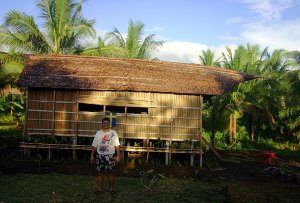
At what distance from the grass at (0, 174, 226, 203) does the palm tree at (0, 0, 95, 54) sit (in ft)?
34.1

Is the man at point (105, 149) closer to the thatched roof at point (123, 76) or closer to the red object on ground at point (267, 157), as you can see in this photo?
the thatched roof at point (123, 76)

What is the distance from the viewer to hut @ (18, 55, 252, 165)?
12.0m

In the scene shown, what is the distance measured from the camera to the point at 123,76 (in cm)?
1241

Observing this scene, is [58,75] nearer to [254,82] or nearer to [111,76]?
[111,76]

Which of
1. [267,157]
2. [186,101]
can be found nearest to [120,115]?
[186,101]

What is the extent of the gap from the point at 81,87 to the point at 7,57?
755cm

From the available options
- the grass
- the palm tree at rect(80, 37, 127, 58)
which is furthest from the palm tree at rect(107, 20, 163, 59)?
the grass

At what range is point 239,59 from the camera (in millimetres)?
18625

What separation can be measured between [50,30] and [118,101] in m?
8.09

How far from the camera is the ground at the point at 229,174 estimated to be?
7855mm

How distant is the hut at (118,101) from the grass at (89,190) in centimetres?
A: 336

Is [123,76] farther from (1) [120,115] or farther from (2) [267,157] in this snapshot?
(2) [267,157]

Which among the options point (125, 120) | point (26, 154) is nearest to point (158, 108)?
point (125, 120)

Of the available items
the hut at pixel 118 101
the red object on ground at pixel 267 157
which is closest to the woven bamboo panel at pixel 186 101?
the hut at pixel 118 101
